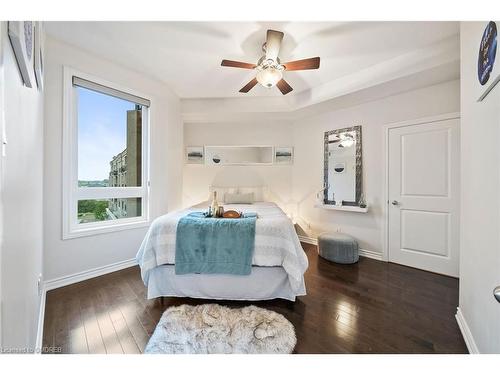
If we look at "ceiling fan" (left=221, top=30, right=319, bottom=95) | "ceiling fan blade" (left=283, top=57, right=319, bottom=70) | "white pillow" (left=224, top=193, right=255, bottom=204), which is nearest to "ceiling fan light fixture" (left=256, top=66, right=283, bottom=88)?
"ceiling fan" (left=221, top=30, right=319, bottom=95)

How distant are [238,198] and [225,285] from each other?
76.8 inches

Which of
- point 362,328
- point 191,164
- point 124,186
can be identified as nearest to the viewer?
point 362,328

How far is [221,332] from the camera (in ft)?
4.64

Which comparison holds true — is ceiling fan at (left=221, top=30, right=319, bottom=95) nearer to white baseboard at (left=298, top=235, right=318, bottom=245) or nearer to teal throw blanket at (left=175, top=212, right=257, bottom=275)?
teal throw blanket at (left=175, top=212, right=257, bottom=275)

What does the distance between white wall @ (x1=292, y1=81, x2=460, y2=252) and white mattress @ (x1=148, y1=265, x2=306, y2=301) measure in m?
1.90

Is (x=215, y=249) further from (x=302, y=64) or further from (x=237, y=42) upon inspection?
(x=237, y=42)

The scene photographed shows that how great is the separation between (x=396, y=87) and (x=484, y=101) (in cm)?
175

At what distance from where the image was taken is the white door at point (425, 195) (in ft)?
7.87

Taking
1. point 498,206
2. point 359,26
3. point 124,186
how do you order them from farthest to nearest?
point 124,186
point 359,26
point 498,206

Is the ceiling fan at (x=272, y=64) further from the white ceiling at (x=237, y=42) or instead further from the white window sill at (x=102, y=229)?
the white window sill at (x=102, y=229)

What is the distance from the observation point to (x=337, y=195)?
11.1 ft

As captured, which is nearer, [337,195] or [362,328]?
[362,328]
